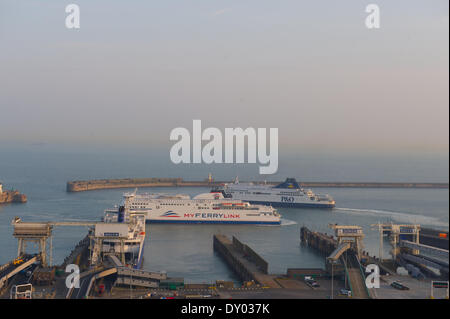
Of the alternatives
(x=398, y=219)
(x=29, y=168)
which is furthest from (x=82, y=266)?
(x=29, y=168)

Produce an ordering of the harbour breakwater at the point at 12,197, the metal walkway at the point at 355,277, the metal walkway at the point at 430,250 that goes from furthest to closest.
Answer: the harbour breakwater at the point at 12,197
the metal walkway at the point at 430,250
the metal walkway at the point at 355,277

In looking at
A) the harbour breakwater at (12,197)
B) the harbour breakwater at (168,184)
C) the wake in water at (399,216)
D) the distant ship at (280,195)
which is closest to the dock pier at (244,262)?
the wake in water at (399,216)

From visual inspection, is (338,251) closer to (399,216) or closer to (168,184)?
(399,216)

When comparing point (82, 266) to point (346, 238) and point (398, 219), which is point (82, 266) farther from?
point (398, 219)

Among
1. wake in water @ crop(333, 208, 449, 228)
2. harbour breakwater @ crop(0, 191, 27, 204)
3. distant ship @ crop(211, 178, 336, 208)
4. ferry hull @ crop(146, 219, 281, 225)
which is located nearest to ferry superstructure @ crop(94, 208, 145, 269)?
ferry hull @ crop(146, 219, 281, 225)

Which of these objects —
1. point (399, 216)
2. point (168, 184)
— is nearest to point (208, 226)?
point (399, 216)

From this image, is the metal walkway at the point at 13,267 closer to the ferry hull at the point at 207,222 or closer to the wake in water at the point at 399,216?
the ferry hull at the point at 207,222

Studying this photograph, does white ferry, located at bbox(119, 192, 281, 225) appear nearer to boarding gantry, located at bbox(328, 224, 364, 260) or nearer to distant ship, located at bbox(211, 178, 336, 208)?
distant ship, located at bbox(211, 178, 336, 208)

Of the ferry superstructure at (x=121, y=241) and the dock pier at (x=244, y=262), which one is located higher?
the ferry superstructure at (x=121, y=241)
